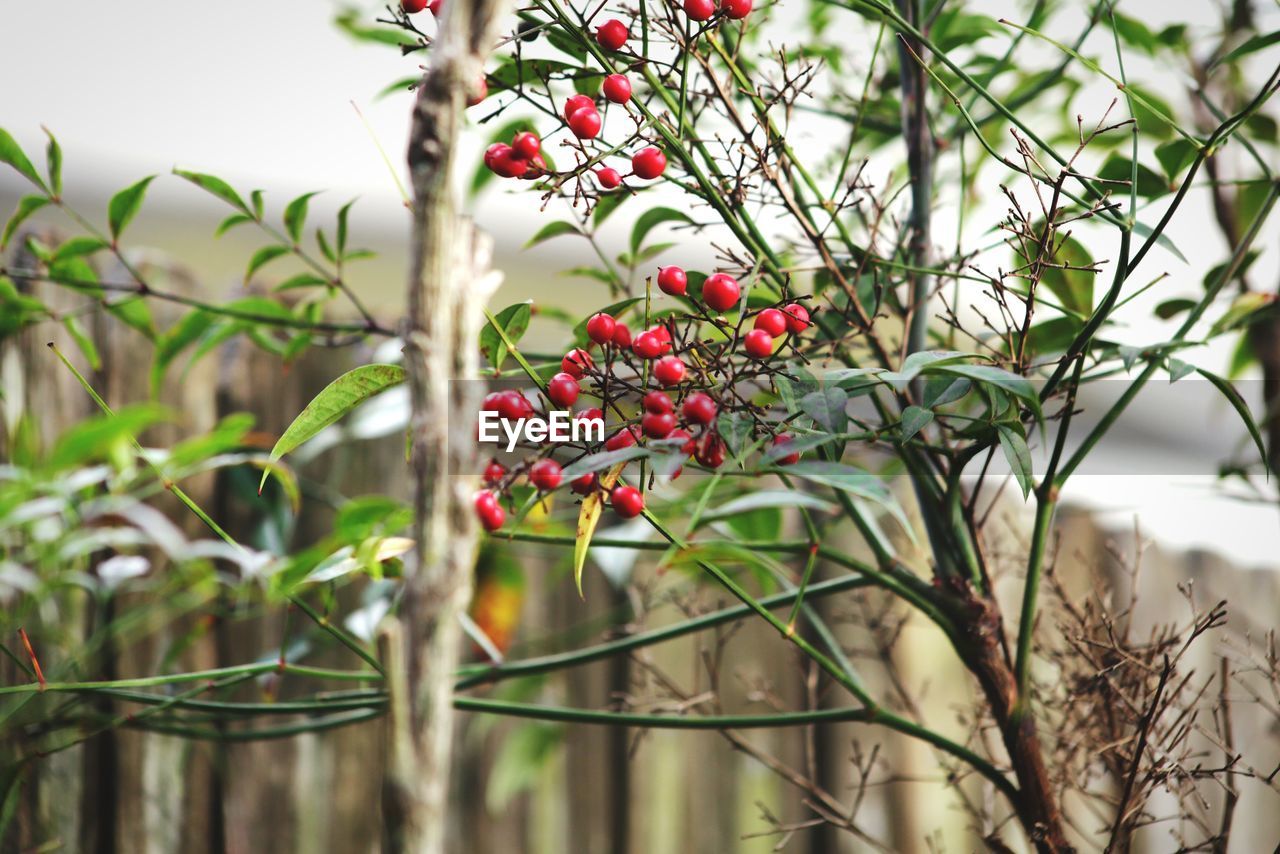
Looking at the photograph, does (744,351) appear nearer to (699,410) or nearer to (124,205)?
Answer: (699,410)

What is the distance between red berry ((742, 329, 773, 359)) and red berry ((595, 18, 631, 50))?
0.15 m

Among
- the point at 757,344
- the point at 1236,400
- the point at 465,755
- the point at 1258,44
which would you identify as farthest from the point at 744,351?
the point at 465,755

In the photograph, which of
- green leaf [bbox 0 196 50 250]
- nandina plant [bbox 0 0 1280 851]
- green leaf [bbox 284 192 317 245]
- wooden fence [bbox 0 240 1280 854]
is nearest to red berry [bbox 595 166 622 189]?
nandina plant [bbox 0 0 1280 851]

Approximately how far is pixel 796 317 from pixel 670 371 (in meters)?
0.07

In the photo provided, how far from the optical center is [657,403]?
410 millimetres

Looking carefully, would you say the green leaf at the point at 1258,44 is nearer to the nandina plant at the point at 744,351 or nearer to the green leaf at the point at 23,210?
the nandina plant at the point at 744,351

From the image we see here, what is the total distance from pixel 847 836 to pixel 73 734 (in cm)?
101

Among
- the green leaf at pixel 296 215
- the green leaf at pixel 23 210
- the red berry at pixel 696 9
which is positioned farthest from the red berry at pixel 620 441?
the green leaf at pixel 23 210

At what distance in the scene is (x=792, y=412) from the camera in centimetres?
43

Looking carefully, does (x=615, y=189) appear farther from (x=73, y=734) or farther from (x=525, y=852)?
(x=525, y=852)

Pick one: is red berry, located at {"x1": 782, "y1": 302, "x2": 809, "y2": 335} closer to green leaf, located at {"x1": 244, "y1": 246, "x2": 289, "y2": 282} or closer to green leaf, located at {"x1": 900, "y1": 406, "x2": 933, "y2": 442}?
green leaf, located at {"x1": 900, "y1": 406, "x2": 933, "y2": 442}

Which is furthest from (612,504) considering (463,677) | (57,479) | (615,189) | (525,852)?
(525,852)

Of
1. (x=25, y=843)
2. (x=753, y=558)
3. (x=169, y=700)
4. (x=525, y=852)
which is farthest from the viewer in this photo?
(x=525, y=852)

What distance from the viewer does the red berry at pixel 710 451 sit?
1.43 feet
